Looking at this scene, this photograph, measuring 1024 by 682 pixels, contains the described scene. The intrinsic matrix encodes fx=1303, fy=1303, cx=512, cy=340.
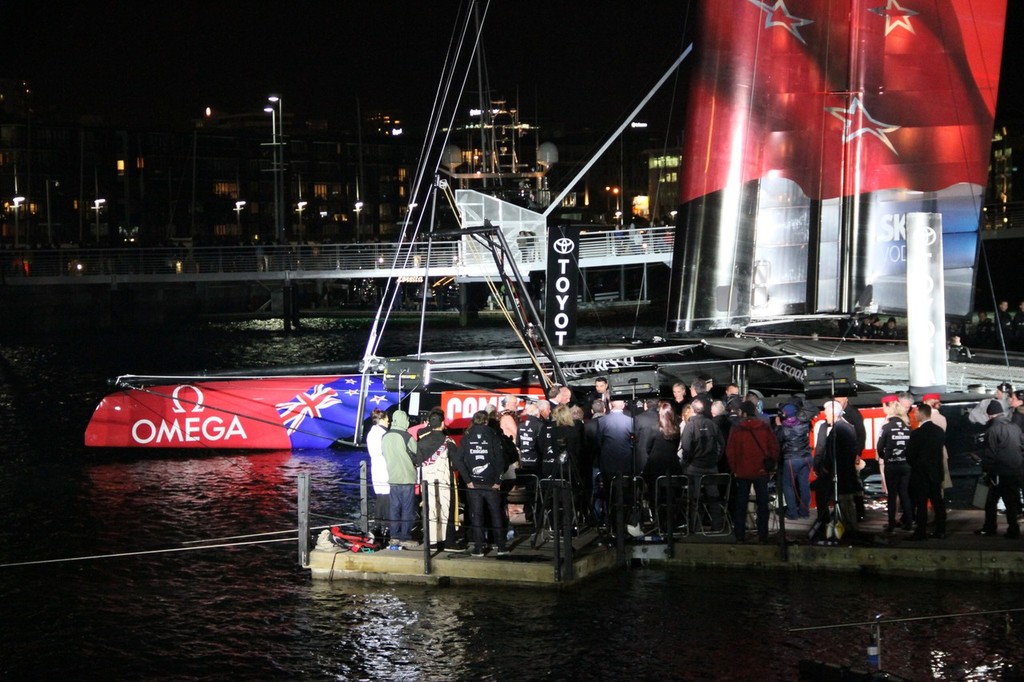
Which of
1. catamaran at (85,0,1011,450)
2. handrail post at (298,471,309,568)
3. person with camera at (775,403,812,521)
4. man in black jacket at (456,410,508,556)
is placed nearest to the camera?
handrail post at (298,471,309,568)

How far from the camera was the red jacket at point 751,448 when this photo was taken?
1321 centimetres

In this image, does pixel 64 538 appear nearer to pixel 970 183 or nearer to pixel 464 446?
pixel 464 446

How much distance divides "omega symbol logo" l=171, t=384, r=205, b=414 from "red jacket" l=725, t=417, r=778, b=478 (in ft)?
41.9

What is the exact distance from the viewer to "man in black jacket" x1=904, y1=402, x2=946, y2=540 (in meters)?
13.0

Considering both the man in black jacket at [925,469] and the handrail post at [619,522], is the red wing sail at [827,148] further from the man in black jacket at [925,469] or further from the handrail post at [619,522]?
the handrail post at [619,522]

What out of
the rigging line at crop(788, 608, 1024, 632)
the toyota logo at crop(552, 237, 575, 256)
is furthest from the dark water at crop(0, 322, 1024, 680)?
the toyota logo at crop(552, 237, 575, 256)

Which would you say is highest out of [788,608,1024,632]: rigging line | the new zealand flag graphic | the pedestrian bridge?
the pedestrian bridge

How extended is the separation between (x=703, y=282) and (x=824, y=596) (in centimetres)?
879

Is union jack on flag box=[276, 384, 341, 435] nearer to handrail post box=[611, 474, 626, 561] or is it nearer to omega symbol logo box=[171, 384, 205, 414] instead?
omega symbol logo box=[171, 384, 205, 414]

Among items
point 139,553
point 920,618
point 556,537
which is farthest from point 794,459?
point 139,553

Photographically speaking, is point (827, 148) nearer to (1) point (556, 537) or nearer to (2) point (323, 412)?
(2) point (323, 412)

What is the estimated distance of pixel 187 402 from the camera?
23469 millimetres

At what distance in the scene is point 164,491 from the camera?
787 inches

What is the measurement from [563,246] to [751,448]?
17063mm
